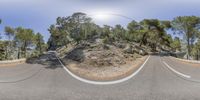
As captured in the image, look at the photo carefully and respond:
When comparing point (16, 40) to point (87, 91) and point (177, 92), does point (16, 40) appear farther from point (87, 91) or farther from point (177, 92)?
point (177, 92)

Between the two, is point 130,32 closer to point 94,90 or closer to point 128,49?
point 128,49

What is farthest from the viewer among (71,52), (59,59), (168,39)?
(168,39)

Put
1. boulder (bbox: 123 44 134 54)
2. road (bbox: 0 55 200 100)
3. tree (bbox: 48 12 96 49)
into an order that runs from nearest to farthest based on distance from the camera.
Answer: road (bbox: 0 55 200 100) < tree (bbox: 48 12 96 49) < boulder (bbox: 123 44 134 54)

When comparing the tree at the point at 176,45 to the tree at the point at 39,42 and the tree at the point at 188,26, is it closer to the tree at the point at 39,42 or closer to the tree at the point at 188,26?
the tree at the point at 188,26

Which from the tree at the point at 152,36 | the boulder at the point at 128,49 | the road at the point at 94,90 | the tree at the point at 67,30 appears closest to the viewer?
the road at the point at 94,90

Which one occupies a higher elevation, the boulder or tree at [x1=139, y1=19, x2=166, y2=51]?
tree at [x1=139, y1=19, x2=166, y2=51]

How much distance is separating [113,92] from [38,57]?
11.7ft

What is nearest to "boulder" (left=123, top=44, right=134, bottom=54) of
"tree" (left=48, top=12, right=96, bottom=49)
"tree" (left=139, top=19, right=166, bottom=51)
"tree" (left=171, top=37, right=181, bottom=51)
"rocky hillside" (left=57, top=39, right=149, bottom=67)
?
"rocky hillside" (left=57, top=39, right=149, bottom=67)

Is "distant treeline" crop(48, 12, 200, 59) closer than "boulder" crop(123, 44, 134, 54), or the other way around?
"distant treeline" crop(48, 12, 200, 59)

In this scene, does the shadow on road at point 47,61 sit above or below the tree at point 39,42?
below

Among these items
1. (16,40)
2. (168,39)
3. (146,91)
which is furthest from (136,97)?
(16,40)

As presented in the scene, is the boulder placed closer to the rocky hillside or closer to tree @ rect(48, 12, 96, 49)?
the rocky hillside

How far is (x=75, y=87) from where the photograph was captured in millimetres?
3549

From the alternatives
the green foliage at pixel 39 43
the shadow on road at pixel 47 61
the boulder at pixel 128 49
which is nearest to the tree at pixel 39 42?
the green foliage at pixel 39 43
